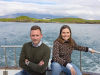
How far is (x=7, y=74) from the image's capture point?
2.22 meters

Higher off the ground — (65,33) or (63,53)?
(65,33)

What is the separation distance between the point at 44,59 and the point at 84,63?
10214 millimetres

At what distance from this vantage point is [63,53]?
5.30 feet

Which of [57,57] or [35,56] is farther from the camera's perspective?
[57,57]

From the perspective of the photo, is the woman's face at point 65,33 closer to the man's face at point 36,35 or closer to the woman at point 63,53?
the woman at point 63,53

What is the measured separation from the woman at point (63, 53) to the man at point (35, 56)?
18cm

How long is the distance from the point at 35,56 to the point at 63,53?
451 millimetres

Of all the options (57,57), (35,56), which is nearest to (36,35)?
(35,56)

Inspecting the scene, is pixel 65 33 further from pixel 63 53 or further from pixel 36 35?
pixel 36 35

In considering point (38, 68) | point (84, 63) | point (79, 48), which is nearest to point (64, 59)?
point (79, 48)

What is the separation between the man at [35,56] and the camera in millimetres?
1361

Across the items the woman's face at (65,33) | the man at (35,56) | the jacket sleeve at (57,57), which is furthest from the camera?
the woman's face at (65,33)

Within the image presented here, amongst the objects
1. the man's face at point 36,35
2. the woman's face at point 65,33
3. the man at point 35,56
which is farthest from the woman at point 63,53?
the man's face at point 36,35

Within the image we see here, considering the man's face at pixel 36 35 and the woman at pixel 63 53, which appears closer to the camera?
the man's face at pixel 36 35
